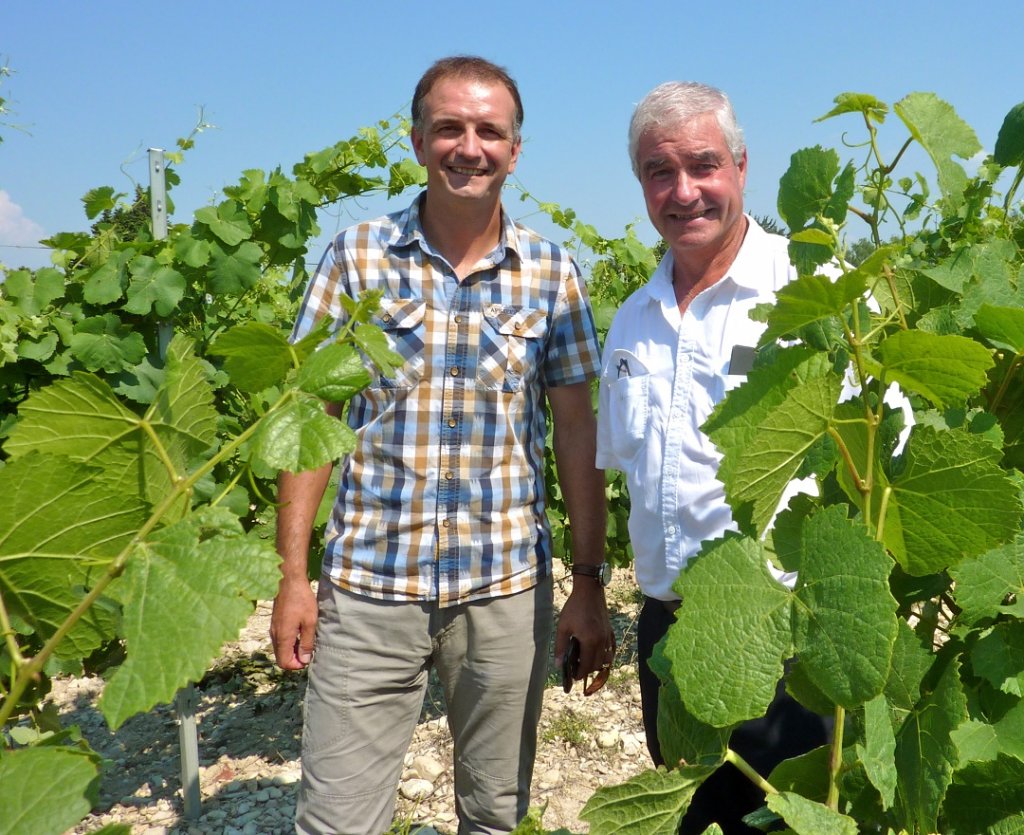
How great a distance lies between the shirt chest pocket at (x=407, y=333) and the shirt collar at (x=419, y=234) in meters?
0.16

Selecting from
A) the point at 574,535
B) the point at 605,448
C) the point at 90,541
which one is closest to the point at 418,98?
the point at 605,448

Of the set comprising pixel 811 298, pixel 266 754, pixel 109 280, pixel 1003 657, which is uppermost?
pixel 109 280

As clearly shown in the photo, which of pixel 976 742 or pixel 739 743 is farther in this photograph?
pixel 739 743

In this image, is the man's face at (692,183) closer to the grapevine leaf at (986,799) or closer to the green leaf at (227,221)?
the grapevine leaf at (986,799)

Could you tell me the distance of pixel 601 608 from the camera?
256 centimetres

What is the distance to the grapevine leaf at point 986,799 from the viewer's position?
87 cm

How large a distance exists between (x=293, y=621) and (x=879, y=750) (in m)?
1.84

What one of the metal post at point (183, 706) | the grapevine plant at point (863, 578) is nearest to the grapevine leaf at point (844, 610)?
the grapevine plant at point (863, 578)

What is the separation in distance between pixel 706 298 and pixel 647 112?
1.42ft

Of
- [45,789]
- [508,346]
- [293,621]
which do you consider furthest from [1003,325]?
[293,621]

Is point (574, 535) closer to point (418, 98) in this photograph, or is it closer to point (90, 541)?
point (418, 98)

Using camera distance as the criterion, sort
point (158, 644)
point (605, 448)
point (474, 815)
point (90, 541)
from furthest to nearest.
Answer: point (474, 815)
point (605, 448)
point (90, 541)
point (158, 644)

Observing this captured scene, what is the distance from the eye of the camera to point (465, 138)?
7.86 ft

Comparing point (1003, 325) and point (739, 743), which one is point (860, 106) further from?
point (739, 743)
